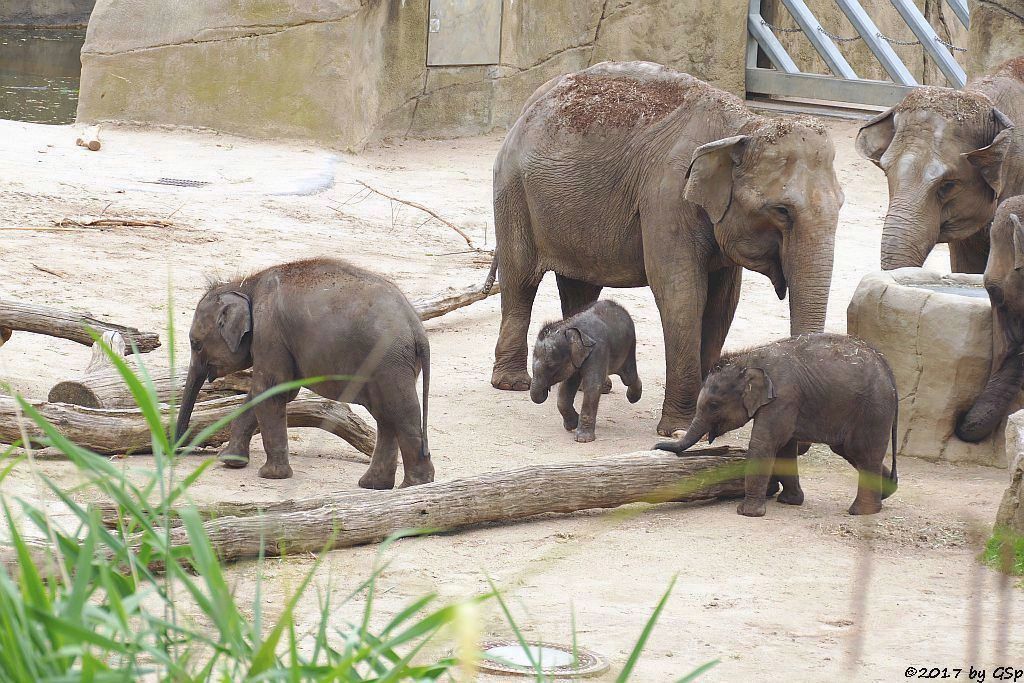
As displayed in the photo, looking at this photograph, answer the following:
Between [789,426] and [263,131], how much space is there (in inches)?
364

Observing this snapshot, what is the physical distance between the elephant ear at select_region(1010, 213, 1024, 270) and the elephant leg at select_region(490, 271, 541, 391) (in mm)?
2573

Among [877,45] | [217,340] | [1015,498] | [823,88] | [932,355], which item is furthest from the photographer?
[823,88]

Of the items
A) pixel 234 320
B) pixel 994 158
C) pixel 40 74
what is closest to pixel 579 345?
pixel 234 320

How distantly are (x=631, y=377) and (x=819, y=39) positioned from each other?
989 cm

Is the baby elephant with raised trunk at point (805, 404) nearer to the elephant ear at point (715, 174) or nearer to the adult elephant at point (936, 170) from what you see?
the elephant ear at point (715, 174)

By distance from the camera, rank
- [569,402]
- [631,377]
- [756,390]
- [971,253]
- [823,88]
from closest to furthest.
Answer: [756,390]
[569,402]
[631,377]
[971,253]
[823,88]

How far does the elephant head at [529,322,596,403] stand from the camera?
6.40 m

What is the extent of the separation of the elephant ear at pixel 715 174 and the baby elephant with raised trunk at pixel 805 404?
1.21 metres

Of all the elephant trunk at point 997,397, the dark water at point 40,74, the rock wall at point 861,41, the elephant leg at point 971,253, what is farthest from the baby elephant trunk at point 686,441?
the rock wall at point 861,41

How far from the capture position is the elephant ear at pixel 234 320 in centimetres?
529

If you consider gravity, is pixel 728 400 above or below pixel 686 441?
above

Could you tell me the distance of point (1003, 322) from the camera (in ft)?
19.2

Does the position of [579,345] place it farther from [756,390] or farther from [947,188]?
[947,188]

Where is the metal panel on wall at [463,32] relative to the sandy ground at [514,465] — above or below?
above
